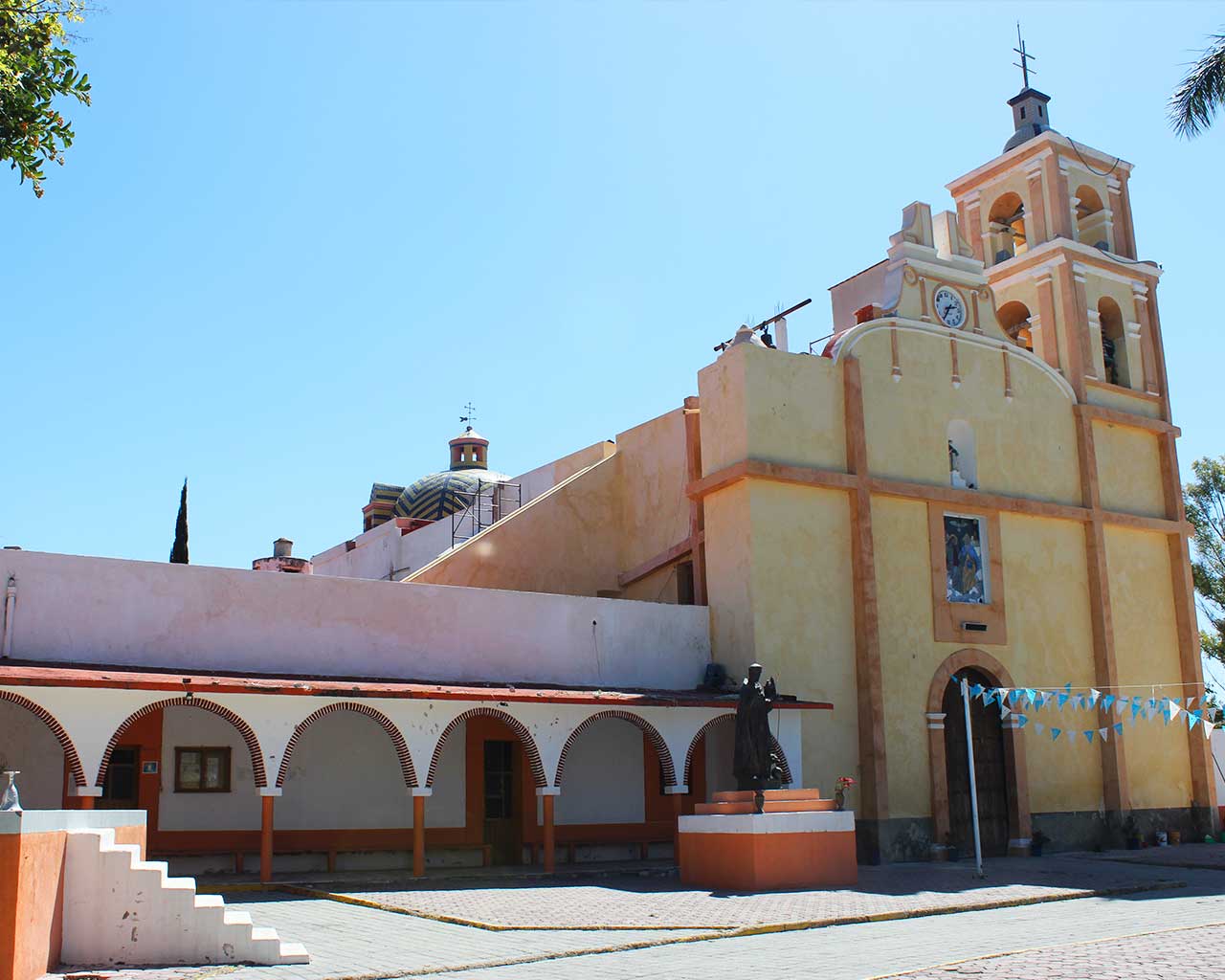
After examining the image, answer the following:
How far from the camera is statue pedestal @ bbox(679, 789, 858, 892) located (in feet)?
52.2

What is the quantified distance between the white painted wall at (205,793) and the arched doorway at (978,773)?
11320 mm

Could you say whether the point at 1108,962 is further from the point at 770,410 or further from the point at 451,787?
the point at 770,410

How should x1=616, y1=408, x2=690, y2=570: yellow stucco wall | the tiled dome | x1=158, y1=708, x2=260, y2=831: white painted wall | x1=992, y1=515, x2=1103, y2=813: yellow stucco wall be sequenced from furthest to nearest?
the tiled dome → x1=616, y1=408, x2=690, y2=570: yellow stucco wall → x1=992, y1=515, x2=1103, y2=813: yellow stucco wall → x1=158, y1=708, x2=260, y2=831: white painted wall

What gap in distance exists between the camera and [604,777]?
21172 mm

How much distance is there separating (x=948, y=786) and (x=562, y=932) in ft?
38.9

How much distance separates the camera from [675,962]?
34.7 feet

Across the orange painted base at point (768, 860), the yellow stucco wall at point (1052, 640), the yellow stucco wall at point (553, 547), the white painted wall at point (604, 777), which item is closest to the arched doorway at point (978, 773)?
the yellow stucco wall at point (1052, 640)

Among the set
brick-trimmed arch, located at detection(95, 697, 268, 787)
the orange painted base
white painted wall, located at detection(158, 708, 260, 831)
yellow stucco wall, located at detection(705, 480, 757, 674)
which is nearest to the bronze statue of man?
the orange painted base

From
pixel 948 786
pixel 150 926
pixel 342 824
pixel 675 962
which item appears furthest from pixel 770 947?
pixel 948 786

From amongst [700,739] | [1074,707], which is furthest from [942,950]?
[1074,707]

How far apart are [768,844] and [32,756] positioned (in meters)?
9.42

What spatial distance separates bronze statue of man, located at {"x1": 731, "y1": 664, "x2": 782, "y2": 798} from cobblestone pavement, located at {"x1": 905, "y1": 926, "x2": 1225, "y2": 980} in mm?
5806

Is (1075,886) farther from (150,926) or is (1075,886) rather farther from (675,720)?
(150,926)

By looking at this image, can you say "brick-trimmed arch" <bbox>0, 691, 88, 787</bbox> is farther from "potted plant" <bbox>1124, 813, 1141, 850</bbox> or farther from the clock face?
"potted plant" <bbox>1124, 813, 1141, 850</bbox>
